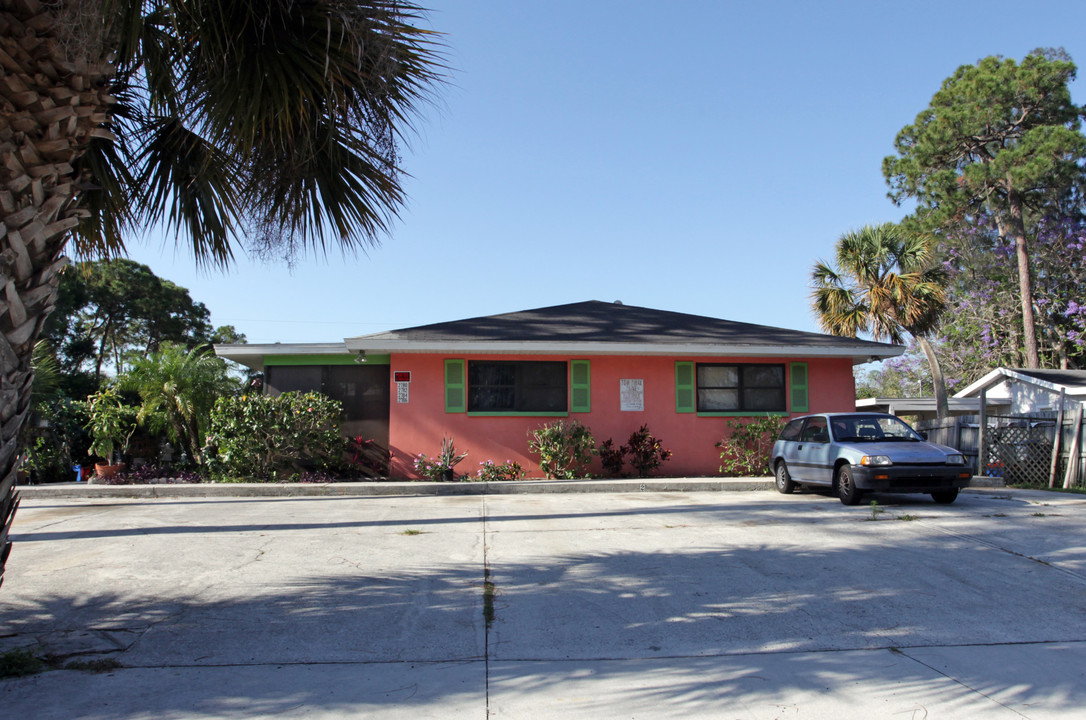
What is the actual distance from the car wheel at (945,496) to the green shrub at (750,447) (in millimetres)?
4482

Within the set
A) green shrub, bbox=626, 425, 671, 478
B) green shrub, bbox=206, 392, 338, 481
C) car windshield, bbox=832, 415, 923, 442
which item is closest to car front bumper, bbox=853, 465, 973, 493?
car windshield, bbox=832, 415, 923, 442

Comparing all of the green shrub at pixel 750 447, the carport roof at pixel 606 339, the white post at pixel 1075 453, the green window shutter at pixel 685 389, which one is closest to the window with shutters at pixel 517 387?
the carport roof at pixel 606 339

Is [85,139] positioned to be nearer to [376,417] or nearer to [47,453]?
[376,417]

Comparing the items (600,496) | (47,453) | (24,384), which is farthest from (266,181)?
(47,453)

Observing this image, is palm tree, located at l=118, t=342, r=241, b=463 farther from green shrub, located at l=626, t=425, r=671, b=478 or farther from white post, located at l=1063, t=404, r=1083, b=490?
white post, located at l=1063, t=404, r=1083, b=490

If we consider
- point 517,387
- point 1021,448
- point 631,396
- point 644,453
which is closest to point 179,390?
point 517,387

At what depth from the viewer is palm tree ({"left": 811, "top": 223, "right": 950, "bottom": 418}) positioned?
1950 centimetres

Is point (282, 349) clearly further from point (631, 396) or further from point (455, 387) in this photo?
point (631, 396)

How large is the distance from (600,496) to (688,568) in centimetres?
577

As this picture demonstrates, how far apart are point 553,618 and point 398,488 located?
26.4 ft

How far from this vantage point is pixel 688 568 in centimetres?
644

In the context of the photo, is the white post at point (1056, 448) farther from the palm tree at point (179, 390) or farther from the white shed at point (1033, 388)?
the palm tree at point (179, 390)

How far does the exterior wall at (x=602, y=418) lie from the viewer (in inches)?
572

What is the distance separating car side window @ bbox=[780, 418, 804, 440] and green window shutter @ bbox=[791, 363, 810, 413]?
2.82 metres
